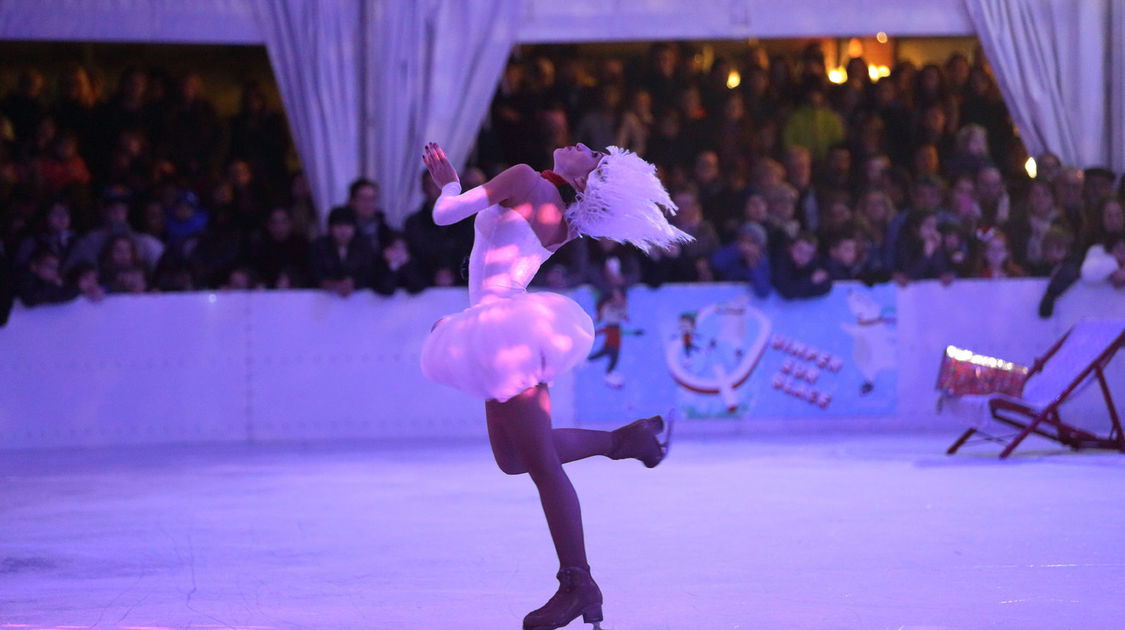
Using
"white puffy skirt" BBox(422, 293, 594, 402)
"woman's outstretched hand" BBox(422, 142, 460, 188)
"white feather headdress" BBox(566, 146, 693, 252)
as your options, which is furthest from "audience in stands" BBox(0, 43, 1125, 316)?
"white puffy skirt" BBox(422, 293, 594, 402)

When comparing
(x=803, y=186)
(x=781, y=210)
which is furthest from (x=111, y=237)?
(x=803, y=186)

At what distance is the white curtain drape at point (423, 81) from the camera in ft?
35.1

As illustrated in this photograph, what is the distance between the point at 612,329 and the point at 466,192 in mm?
6092

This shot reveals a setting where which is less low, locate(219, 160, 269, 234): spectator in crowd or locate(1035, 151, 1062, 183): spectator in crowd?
locate(1035, 151, 1062, 183): spectator in crowd

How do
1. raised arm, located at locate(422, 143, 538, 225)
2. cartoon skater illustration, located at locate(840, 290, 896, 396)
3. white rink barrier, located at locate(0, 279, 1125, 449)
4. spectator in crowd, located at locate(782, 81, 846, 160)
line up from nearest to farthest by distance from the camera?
raised arm, located at locate(422, 143, 538, 225)
white rink barrier, located at locate(0, 279, 1125, 449)
cartoon skater illustration, located at locate(840, 290, 896, 396)
spectator in crowd, located at locate(782, 81, 846, 160)

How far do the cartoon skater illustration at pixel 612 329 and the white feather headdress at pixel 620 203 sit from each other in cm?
567

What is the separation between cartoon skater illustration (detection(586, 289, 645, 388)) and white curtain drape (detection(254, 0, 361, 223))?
2.19m

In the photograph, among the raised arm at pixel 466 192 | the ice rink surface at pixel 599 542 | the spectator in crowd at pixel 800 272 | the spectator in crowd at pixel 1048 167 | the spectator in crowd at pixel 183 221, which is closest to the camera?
the raised arm at pixel 466 192

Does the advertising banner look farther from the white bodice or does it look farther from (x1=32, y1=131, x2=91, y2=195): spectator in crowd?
the white bodice

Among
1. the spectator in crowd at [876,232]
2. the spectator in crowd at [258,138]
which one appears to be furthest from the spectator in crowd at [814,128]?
the spectator in crowd at [258,138]

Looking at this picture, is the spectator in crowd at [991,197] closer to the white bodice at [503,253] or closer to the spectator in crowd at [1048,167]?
the spectator in crowd at [1048,167]

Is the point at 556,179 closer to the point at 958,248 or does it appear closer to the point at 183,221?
the point at 958,248

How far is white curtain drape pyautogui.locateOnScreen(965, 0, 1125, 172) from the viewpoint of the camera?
36.0ft

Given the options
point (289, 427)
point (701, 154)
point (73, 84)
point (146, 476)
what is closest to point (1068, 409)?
point (701, 154)
